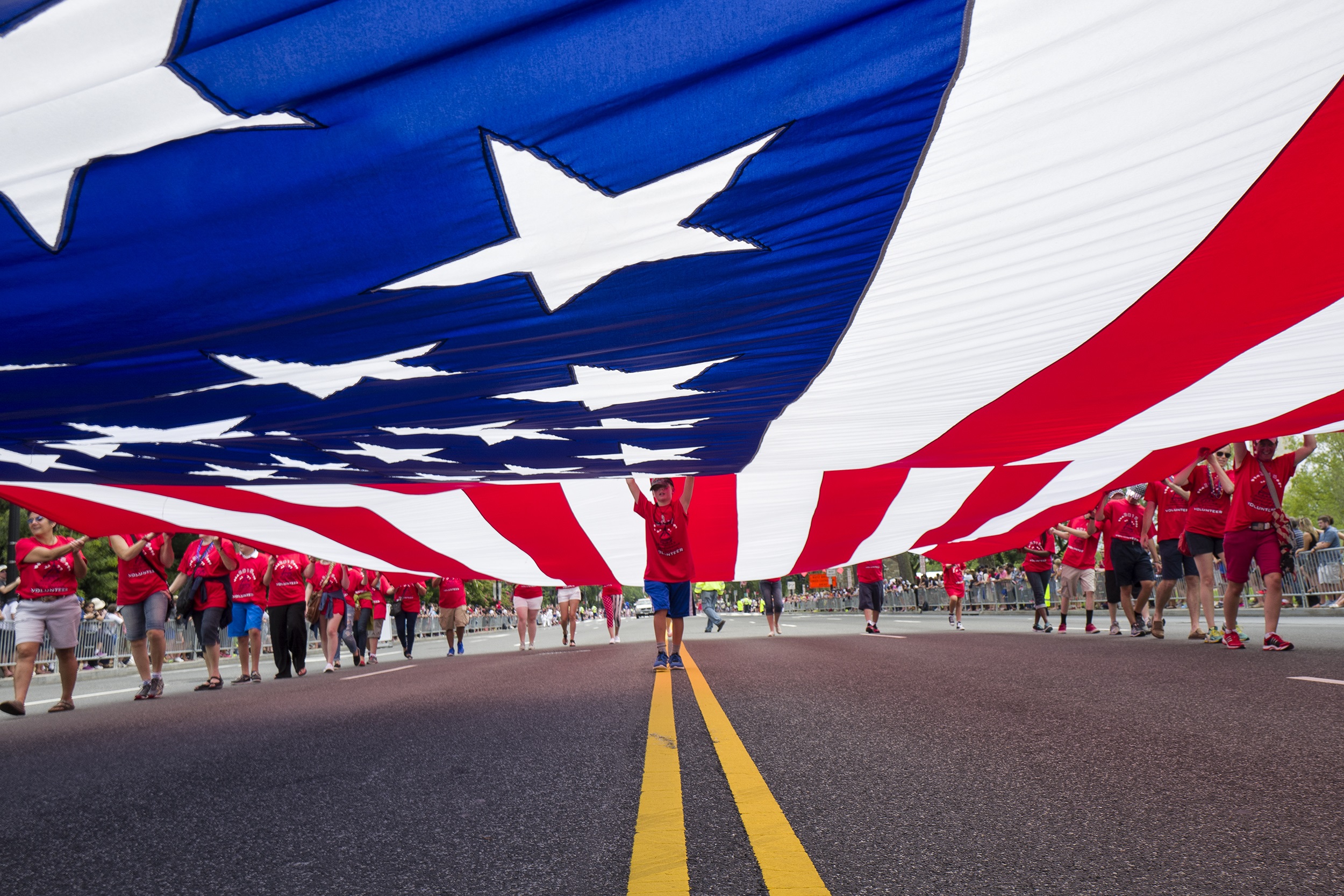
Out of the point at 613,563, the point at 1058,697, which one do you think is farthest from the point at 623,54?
the point at 613,563

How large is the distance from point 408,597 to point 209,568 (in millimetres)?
5716

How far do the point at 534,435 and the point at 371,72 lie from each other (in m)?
3.41

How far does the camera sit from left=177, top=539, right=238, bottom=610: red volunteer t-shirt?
981cm

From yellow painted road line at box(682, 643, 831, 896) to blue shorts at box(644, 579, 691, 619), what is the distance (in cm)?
353

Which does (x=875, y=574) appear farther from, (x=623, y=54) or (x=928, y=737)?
(x=623, y=54)

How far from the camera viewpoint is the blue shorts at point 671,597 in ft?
26.4

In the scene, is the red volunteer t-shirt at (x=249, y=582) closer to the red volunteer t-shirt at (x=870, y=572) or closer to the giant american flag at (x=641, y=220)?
the giant american flag at (x=641, y=220)

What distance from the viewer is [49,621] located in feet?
24.7

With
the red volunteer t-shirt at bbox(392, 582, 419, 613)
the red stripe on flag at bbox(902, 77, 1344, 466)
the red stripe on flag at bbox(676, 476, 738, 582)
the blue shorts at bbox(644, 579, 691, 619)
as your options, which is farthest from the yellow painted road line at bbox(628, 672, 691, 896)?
the red volunteer t-shirt at bbox(392, 582, 419, 613)

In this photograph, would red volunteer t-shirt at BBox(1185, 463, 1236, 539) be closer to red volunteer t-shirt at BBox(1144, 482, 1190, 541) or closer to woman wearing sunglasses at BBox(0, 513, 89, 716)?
red volunteer t-shirt at BBox(1144, 482, 1190, 541)

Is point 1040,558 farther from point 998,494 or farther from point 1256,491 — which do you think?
point 1256,491

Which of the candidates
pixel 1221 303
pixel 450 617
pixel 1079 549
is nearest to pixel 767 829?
pixel 1221 303

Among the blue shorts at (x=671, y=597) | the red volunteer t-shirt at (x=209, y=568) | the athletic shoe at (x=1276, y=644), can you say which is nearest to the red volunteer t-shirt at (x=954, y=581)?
the athletic shoe at (x=1276, y=644)

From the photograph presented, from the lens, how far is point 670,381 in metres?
4.42
